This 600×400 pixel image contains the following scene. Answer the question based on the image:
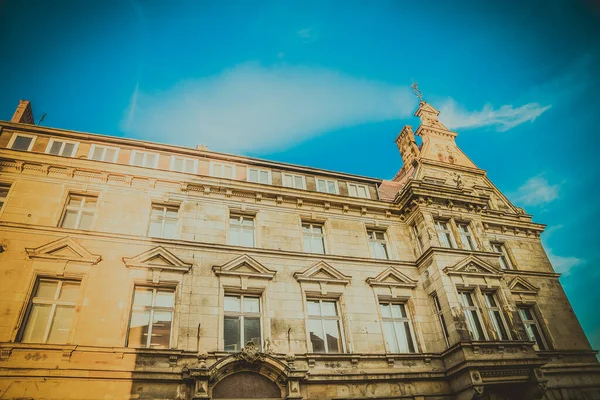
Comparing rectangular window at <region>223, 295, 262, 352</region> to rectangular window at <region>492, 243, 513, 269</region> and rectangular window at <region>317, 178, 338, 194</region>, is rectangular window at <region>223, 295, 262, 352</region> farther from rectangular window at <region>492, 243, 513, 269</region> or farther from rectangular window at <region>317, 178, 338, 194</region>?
rectangular window at <region>492, 243, 513, 269</region>

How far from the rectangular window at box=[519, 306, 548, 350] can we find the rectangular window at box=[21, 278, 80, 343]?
20288 mm

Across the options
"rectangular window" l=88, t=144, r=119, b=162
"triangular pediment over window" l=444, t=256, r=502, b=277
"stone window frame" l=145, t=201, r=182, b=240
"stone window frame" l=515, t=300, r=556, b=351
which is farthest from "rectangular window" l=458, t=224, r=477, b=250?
"rectangular window" l=88, t=144, r=119, b=162

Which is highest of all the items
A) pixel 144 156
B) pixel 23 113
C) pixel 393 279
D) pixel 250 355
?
pixel 23 113

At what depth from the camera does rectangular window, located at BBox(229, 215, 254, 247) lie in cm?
1667

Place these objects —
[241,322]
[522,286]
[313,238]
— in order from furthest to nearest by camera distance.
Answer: [522,286] → [313,238] → [241,322]

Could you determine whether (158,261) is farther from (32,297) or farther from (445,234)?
(445,234)

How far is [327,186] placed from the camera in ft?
66.2

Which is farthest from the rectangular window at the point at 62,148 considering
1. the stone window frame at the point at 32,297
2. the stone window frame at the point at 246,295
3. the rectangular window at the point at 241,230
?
the stone window frame at the point at 246,295

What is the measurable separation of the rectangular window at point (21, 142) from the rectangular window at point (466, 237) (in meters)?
20.1

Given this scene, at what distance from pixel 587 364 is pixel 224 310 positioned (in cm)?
1776

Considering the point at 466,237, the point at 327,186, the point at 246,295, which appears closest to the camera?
the point at 246,295

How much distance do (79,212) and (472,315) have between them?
1697 cm

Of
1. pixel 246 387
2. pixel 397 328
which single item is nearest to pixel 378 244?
pixel 397 328

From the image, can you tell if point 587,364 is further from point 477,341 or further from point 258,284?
point 258,284
